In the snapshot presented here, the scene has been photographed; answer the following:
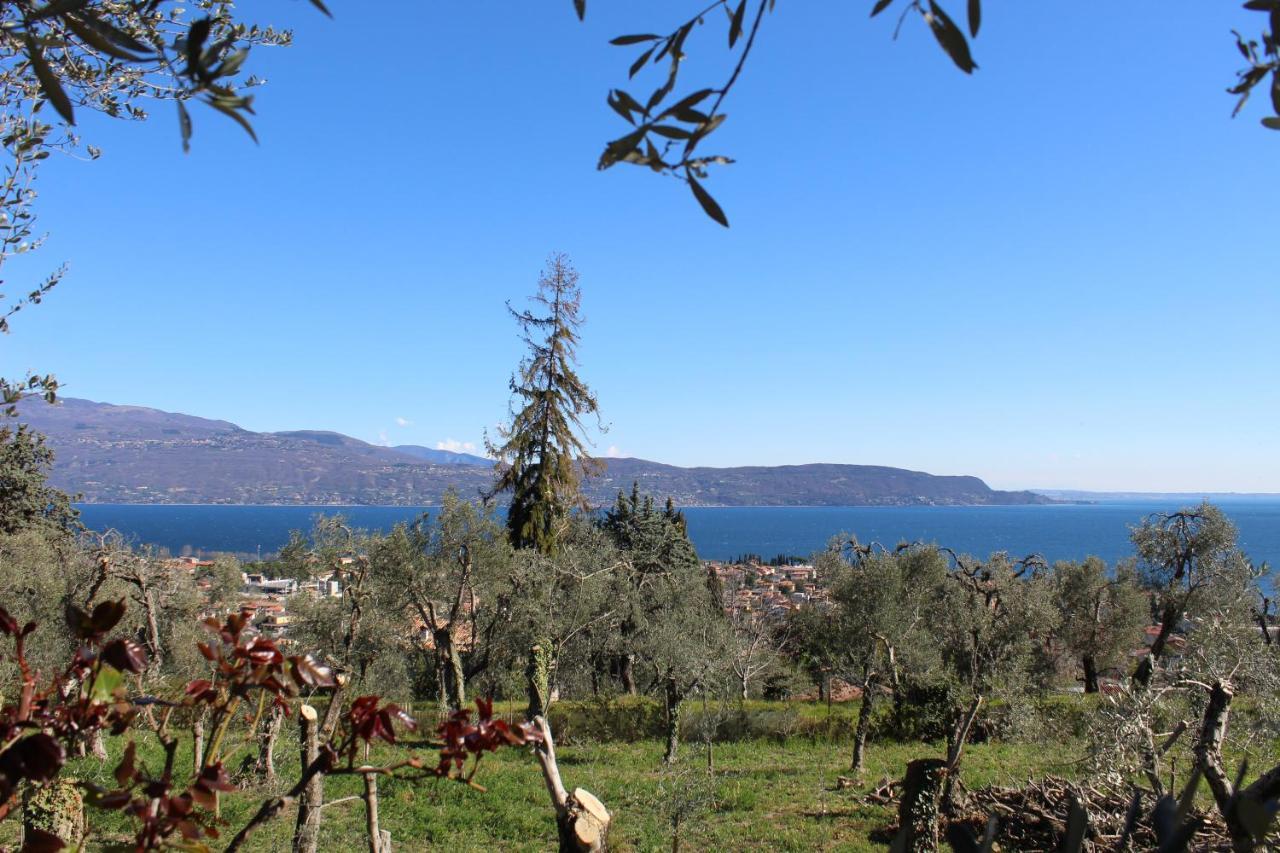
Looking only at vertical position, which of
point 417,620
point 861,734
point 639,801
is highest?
point 417,620

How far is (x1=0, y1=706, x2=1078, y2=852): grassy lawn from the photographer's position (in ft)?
28.9

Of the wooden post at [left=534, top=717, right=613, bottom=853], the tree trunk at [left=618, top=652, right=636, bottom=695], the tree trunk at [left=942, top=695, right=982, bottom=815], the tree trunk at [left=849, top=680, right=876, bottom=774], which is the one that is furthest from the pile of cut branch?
the tree trunk at [left=618, top=652, right=636, bottom=695]

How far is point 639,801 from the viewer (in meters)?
10.8

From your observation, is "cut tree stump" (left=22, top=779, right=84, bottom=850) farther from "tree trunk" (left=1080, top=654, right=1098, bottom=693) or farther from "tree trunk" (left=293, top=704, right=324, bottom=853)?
"tree trunk" (left=1080, top=654, right=1098, bottom=693)

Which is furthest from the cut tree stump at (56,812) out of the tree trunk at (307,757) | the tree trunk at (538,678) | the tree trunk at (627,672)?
the tree trunk at (627,672)

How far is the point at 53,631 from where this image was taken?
46.3ft

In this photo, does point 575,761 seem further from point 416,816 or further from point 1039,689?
point 1039,689

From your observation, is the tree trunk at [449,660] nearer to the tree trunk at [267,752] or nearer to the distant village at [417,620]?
the distant village at [417,620]

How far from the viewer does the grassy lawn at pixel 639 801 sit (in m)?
8.82

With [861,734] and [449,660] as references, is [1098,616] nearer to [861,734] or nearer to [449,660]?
[861,734]

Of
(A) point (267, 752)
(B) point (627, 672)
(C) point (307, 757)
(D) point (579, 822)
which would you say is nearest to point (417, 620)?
(B) point (627, 672)

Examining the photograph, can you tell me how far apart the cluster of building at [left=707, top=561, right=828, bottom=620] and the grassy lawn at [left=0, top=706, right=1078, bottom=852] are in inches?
231

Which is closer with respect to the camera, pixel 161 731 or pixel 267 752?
pixel 161 731

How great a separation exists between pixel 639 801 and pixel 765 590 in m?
37.3
